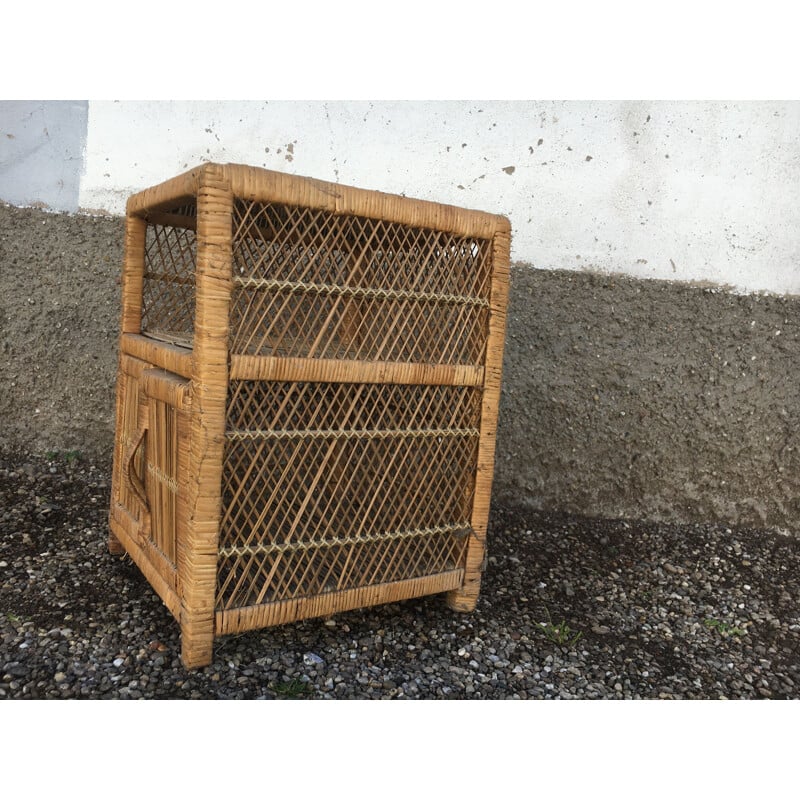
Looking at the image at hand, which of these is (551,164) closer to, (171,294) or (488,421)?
(488,421)

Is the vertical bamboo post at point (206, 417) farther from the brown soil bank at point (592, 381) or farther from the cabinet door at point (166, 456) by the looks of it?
the brown soil bank at point (592, 381)

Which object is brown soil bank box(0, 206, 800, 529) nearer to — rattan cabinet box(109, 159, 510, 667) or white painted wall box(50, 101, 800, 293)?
white painted wall box(50, 101, 800, 293)

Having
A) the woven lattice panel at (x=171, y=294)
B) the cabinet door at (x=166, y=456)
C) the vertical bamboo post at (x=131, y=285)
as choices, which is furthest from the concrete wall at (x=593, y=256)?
the cabinet door at (x=166, y=456)

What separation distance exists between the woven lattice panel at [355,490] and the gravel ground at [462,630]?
16cm

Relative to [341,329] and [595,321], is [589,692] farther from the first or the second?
[595,321]

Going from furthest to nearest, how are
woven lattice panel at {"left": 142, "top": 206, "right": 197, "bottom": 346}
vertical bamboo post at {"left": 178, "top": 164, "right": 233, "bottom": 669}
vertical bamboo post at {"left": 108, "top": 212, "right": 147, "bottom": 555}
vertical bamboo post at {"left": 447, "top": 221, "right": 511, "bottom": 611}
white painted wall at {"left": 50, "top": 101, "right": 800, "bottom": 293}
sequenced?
white painted wall at {"left": 50, "top": 101, "right": 800, "bottom": 293}
woven lattice panel at {"left": 142, "top": 206, "right": 197, "bottom": 346}
vertical bamboo post at {"left": 108, "top": 212, "right": 147, "bottom": 555}
vertical bamboo post at {"left": 447, "top": 221, "right": 511, "bottom": 611}
vertical bamboo post at {"left": 178, "top": 164, "right": 233, "bottom": 669}

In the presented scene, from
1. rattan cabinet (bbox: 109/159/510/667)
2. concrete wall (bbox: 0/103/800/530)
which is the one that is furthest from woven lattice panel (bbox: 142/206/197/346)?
concrete wall (bbox: 0/103/800/530)

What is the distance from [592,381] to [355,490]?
1.28 metres

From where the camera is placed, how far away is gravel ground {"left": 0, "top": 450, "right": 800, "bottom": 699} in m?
1.55

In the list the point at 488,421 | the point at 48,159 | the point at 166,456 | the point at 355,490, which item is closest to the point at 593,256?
the point at 488,421

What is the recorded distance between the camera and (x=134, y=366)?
1.85 m

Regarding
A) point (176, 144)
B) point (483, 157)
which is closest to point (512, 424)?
point (483, 157)

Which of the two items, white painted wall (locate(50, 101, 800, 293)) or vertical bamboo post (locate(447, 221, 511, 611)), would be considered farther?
white painted wall (locate(50, 101, 800, 293))

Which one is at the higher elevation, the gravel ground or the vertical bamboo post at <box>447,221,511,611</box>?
the vertical bamboo post at <box>447,221,511,611</box>
